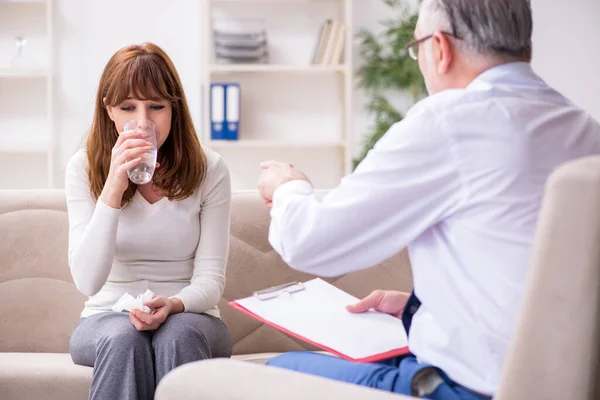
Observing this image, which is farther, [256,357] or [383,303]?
[256,357]

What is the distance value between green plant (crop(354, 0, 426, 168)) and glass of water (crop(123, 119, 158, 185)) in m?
3.12

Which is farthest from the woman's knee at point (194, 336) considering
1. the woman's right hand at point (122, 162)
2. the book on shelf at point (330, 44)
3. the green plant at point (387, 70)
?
the book on shelf at point (330, 44)

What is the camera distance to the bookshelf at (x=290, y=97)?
5078 millimetres

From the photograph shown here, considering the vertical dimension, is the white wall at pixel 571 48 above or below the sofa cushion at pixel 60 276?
above

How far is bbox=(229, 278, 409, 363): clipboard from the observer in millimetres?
1406

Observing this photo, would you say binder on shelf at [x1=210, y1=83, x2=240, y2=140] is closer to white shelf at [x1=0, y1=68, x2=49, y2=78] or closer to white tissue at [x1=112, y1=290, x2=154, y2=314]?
white shelf at [x1=0, y1=68, x2=49, y2=78]

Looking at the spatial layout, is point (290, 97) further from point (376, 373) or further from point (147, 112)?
point (376, 373)

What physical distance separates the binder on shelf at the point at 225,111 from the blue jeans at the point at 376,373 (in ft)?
11.7

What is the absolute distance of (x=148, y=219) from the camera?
6.69 ft

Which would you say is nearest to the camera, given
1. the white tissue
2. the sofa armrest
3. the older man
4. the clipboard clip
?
the sofa armrest

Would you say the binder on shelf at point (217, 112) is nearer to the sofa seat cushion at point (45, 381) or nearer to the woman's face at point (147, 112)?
the woman's face at point (147, 112)

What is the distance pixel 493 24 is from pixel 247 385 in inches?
26.5

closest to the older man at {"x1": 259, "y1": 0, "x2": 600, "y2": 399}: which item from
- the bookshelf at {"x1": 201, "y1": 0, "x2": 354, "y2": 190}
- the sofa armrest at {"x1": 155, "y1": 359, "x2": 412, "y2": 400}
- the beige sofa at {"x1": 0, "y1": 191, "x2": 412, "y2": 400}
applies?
the sofa armrest at {"x1": 155, "y1": 359, "x2": 412, "y2": 400}

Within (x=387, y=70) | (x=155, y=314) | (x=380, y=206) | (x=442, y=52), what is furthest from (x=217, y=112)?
(x=380, y=206)
